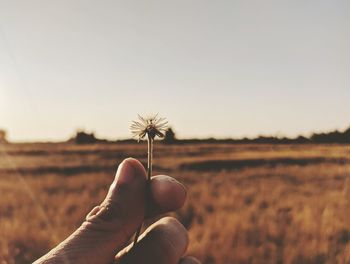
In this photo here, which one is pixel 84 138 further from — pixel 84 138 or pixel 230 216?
pixel 230 216

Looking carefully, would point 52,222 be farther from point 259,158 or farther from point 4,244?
point 259,158

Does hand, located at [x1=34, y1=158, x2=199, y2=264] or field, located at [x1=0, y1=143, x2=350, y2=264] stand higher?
hand, located at [x1=34, y1=158, x2=199, y2=264]

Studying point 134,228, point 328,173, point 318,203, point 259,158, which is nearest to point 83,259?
point 134,228

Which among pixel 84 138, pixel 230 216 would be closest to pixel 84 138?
pixel 84 138

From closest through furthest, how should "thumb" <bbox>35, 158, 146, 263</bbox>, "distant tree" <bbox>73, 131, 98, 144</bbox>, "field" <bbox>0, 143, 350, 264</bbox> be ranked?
"thumb" <bbox>35, 158, 146, 263</bbox> < "field" <bbox>0, 143, 350, 264</bbox> < "distant tree" <bbox>73, 131, 98, 144</bbox>

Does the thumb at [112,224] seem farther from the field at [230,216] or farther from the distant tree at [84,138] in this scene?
the distant tree at [84,138]

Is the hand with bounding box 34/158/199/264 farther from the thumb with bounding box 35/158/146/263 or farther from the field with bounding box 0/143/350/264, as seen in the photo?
the field with bounding box 0/143/350/264

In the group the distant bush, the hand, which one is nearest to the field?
the hand

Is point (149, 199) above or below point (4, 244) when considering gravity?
above
